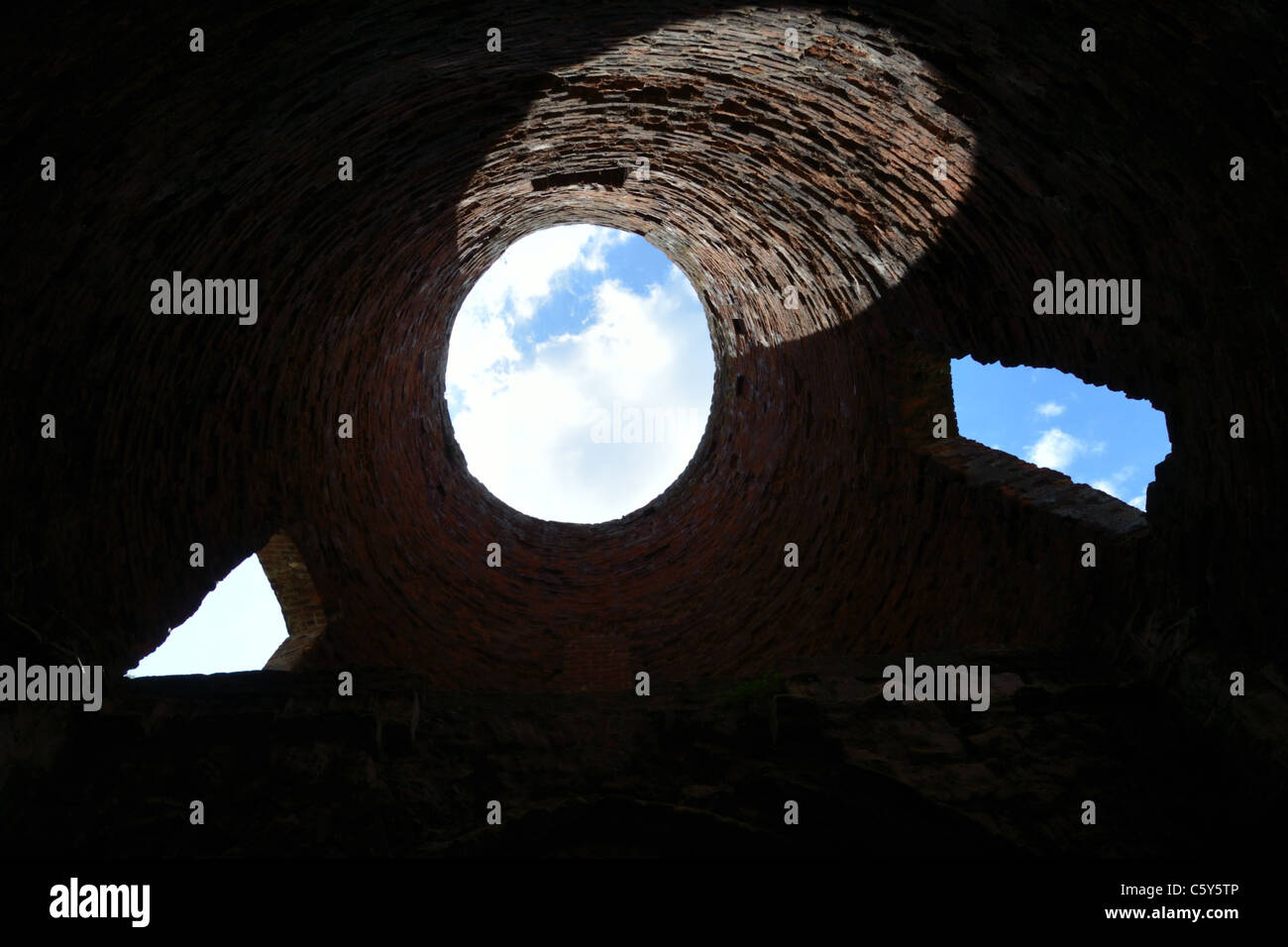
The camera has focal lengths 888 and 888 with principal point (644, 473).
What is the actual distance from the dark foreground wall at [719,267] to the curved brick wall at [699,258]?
25 mm

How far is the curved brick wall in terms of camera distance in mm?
3521

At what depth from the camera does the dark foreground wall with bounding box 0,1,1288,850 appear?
3.46 meters

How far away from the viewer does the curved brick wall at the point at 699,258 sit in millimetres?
3521

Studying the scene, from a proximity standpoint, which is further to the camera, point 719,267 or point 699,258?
point 699,258

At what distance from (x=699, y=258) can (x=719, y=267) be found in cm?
33

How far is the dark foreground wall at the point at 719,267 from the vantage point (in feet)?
11.4

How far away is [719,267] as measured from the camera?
31.2 ft

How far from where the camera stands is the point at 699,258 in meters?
9.73

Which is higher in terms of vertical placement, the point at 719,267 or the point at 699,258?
the point at 699,258

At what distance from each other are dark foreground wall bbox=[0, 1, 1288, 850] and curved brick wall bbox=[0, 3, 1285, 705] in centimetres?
2
